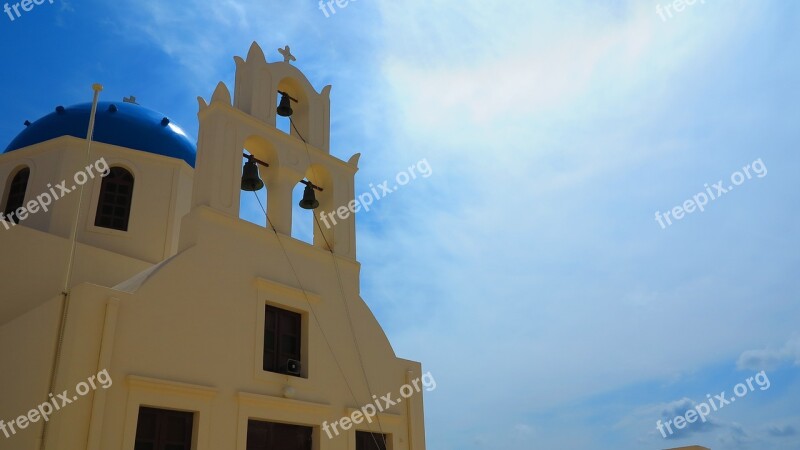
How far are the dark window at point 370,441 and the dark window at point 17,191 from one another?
843 cm

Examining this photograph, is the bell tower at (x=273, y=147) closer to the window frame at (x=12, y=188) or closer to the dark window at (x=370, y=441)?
the dark window at (x=370, y=441)

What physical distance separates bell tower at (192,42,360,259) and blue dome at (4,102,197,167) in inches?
145

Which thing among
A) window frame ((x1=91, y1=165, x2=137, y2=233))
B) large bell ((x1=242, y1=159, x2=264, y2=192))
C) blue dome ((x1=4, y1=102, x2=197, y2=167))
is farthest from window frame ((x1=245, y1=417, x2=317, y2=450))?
blue dome ((x1=4, y1=102, x2=197, y2=167))

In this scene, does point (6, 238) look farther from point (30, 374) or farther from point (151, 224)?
point (30, 374)

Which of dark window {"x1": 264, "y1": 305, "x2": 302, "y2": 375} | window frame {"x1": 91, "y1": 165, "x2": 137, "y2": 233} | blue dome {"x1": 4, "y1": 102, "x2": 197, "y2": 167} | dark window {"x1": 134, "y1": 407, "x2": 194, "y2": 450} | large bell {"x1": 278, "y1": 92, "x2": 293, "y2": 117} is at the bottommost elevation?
dark window {"x1": 134, "y1": 407, "x2": 194, "y2": 450}

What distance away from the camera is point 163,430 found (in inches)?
314

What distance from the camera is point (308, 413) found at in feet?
31.4

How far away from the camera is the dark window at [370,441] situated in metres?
10.4

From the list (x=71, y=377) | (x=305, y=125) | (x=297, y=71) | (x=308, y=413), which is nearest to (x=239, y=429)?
(x=308, y=413)

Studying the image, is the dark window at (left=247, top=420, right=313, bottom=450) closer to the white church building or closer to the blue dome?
the white church building

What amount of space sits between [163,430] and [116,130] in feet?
27.9

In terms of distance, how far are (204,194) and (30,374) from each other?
3.45m

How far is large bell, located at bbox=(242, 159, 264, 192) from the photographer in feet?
35.0

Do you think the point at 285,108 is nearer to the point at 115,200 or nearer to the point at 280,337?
the point at 280,337
